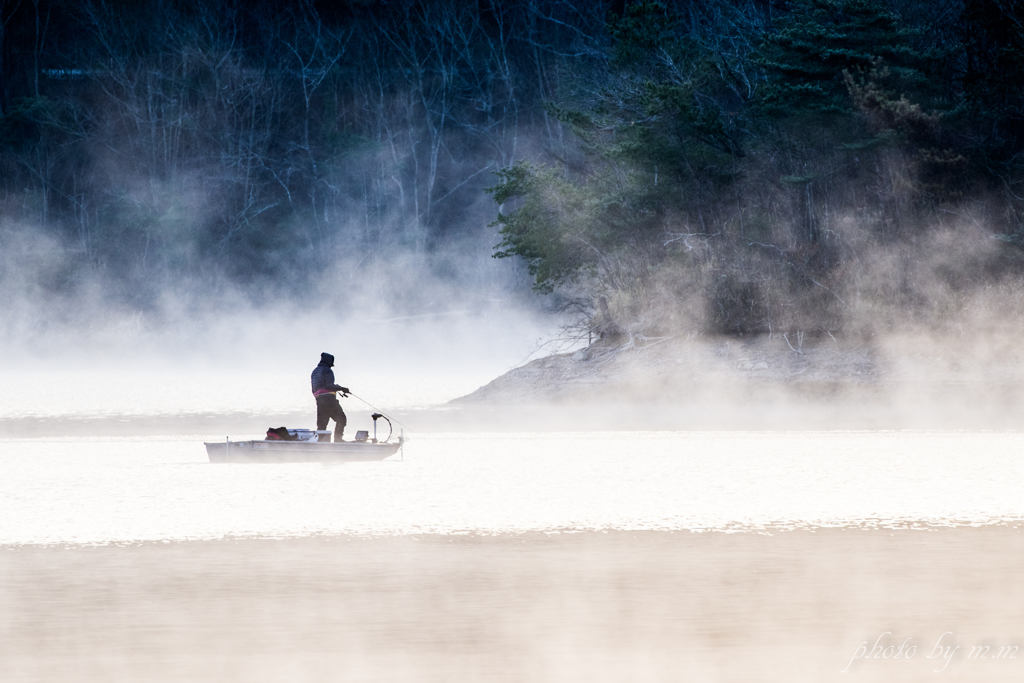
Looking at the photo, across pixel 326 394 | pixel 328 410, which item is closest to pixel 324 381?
pixel 326 394

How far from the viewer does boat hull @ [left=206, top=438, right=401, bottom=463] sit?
55.2 ft

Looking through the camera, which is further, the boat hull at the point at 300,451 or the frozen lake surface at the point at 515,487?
the boat hull at the point at 300,451

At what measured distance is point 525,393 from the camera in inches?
1257

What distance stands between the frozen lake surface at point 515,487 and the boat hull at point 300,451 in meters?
0.18

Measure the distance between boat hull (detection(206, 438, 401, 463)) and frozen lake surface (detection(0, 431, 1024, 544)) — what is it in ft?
0.60

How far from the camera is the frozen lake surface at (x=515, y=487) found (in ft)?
39.7

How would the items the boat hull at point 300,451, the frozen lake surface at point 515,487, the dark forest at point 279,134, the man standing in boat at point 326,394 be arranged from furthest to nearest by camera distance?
the dark forest at point 279,134, the man standing in boat at point 326,394, the boat hull at point 300,451, the frozen lake surface at point 515,487

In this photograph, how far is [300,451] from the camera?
16938 mm

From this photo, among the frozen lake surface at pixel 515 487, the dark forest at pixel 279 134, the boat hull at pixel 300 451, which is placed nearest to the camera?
the frozen lake surface at pixel 515 487

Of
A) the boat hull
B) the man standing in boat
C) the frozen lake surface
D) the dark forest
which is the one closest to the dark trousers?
the man standing in boat

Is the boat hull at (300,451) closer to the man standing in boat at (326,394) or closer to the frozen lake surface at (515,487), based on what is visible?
the frozen lake surface at (515,487)

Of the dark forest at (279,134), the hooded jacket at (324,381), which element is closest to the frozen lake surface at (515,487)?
the hooded jacket at (324,381)

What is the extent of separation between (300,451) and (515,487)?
361 centimetres

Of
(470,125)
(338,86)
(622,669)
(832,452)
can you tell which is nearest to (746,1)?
(470,125)
